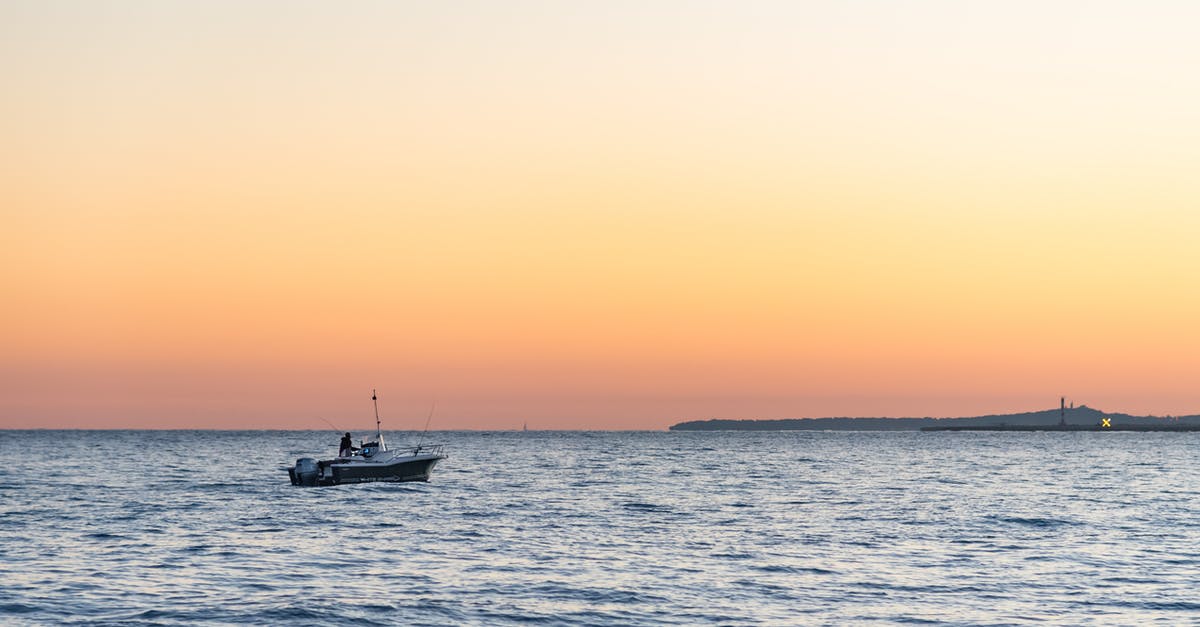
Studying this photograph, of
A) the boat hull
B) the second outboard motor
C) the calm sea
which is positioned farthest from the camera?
the second outboard motor

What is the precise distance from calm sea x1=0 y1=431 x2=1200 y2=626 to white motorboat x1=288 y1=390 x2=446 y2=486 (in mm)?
959

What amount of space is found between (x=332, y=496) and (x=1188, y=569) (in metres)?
47.7

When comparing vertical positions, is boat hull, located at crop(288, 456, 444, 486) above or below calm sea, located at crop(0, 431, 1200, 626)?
above

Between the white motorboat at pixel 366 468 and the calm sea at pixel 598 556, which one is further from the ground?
the white motorboat at pixel 366 468

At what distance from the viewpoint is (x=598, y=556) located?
42.9 metres

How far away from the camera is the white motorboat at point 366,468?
79.2 metres

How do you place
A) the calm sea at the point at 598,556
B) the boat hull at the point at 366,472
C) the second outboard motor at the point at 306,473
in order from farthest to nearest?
the second outboard motor at the point at 306,473
the boat hull at the point at 366,472
the calm sea at the point at 598,556

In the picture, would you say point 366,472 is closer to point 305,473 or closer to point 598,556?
point 305,473

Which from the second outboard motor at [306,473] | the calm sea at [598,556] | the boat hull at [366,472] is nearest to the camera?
the calm sea at [598,556]

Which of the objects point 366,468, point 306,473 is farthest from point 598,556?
point 306,473

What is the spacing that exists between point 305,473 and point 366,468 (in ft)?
16.0

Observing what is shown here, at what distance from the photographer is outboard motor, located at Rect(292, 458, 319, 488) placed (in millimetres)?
81312

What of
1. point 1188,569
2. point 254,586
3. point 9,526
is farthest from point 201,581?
point 1188,569

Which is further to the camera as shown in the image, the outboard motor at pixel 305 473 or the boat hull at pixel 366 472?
the outboard motor at pixel 305 473
